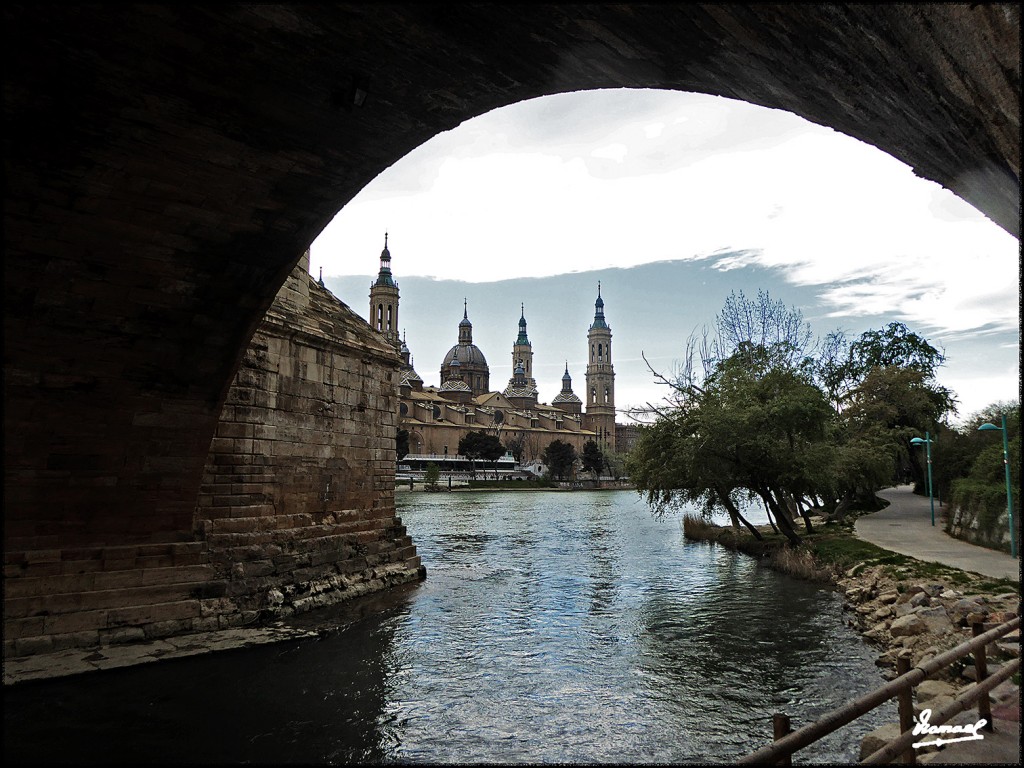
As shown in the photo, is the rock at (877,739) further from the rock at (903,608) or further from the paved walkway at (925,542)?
the paved walkway at (925,542)

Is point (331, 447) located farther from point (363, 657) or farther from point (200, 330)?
point (200, 330)

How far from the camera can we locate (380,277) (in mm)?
98062

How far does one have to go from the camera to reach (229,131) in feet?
17.7

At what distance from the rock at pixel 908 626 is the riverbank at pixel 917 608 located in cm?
1

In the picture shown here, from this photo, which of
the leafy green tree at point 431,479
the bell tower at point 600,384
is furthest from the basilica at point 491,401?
the leafy green tree at point 431,479

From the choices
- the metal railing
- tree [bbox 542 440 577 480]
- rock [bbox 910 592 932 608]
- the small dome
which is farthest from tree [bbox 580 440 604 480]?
the metal railing

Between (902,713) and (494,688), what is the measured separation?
4.91 metres

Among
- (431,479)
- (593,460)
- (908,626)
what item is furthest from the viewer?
(593,460)

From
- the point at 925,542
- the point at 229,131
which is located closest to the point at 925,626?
the point at 925,542

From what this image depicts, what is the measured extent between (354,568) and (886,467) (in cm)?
1828

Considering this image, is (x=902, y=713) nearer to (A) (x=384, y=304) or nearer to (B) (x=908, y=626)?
(B) (x=908, y=626)

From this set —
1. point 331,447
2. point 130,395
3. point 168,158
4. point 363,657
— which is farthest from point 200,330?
point 331,447

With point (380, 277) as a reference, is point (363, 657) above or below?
below

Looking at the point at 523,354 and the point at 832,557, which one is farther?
the point at 523,354
